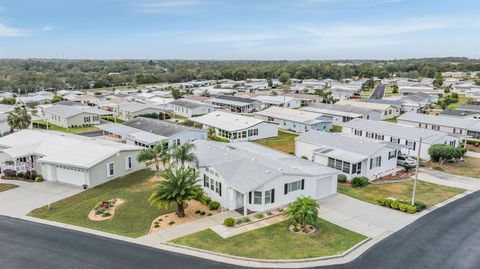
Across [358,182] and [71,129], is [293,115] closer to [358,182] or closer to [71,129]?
[358,182]

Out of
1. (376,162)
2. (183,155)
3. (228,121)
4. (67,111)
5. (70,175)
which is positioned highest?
(183,155)

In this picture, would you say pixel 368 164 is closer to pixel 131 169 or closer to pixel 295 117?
pixel 131 169

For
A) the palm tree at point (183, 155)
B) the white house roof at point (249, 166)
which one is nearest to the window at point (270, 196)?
the white house roof at point (249, 166)

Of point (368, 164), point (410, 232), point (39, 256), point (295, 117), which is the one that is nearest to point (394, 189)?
point (368, 164)

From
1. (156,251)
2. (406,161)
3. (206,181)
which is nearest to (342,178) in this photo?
(406,161)

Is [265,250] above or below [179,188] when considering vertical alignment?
below

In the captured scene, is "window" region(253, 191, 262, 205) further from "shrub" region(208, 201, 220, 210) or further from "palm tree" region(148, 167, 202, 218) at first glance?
"palm tree" region(148, 167, 202, 218)
